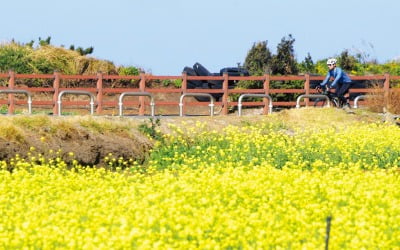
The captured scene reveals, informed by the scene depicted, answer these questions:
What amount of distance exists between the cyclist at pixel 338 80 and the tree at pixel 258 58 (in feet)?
50.3

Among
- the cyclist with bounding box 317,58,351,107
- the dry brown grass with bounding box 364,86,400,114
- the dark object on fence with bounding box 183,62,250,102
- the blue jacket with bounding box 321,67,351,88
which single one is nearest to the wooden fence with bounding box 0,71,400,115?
the dry brown grass with bounding box 364,86,400,114

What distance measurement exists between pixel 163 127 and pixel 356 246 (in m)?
13.9

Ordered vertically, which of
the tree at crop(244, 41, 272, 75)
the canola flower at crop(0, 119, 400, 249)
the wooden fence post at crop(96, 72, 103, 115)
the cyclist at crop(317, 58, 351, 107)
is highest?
the tree at crop(244, 41, 272, 75)

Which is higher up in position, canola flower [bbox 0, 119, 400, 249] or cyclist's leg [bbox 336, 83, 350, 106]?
cyclist's leg [bbox 336, 83, 350, 106]

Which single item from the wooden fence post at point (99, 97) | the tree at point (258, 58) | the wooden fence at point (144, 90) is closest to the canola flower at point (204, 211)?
the wooden fence post at point (99, 97)

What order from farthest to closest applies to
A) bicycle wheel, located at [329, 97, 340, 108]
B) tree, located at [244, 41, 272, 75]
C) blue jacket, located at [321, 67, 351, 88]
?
tree, located at [244, 41, 272, 75] → bicycle wheel, located at [329, 97, 340, 108] → blue jacket, located at [321, 67, 351, 88]

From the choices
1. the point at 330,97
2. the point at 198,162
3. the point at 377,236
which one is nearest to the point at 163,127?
A: the point at 198,162

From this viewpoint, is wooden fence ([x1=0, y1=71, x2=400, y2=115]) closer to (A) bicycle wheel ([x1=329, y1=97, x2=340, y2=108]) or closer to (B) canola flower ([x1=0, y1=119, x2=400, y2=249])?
(A) bicycle wheel ([x1=329, y1=97, x2=340, y2=108])

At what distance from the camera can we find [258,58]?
43.3 meters

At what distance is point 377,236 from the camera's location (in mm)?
9094

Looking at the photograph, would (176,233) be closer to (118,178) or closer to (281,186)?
(281,186)

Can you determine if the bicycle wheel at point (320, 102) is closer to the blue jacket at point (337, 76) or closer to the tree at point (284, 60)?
the blue jacket at point (337, 76)

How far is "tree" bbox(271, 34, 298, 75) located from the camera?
42625 mm

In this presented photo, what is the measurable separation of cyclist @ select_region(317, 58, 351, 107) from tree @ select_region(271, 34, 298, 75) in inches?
589
